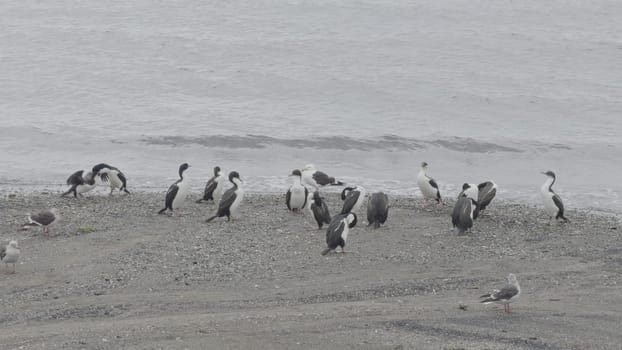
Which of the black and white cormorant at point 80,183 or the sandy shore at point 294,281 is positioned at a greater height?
the black and white cormorant at point 80,183

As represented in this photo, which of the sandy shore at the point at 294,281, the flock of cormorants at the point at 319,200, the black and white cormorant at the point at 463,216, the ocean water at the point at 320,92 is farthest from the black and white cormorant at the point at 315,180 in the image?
the black and white cormorant at the point at 463,216

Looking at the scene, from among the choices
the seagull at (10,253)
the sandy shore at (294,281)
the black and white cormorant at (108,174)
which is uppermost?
the black and white cormorant at (108,174)

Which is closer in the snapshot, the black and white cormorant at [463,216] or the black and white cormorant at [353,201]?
the black and white cormorant at [463,216]

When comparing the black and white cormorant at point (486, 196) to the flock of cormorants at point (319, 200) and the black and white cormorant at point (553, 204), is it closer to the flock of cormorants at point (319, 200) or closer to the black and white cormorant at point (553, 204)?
the flock of cormorants at point (319, 200)

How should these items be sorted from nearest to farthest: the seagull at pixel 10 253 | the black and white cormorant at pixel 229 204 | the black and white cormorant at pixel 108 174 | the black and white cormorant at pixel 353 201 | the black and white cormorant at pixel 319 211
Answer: the seagull at pixel 10 253 < the black and white cormorant at pixel 319 211 < the black and white cormorant at pixel 229 204 < the black and white cormorant at pixel 353 201 < the black and white cormorant at pixel 108 174

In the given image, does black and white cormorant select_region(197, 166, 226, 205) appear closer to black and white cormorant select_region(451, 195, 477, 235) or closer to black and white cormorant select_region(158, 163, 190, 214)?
black and white cormorant select_region(158, 163, 190, 214)

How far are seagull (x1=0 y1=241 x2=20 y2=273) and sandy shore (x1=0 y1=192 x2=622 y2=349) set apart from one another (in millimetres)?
311

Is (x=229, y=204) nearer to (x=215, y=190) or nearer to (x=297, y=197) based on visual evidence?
(x=297, y=197)

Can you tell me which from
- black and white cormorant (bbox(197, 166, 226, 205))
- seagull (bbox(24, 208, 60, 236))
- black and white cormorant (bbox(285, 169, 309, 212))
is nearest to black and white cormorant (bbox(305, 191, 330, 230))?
black and white cormorant (bbox(285, 169, 309, 212))

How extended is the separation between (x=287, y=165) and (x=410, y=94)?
36.2ft

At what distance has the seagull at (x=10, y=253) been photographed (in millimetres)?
15789

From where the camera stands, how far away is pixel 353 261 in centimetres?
1709

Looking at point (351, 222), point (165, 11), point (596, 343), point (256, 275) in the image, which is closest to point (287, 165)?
point (351, 222)

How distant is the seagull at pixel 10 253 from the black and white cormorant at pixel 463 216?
8.23m
